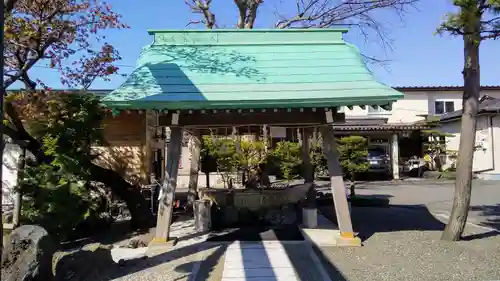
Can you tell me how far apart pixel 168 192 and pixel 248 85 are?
260 centimetres

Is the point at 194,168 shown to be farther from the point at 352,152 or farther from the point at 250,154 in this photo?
the point at 352,152

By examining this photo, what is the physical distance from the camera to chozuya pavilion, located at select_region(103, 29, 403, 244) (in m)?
7.04

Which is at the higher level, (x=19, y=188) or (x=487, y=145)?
(x=487, y=145)

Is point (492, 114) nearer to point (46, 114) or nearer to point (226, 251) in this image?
point (226, 251)

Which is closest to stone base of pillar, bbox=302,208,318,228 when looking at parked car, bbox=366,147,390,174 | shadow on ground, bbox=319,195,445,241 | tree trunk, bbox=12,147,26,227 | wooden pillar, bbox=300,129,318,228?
wooden pillar, bbox=300,129,318,228

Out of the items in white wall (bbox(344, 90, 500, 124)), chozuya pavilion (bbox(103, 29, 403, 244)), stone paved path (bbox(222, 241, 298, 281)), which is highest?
white wall (bbox(344, 90, 500, 124))

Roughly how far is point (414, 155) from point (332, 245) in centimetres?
2084

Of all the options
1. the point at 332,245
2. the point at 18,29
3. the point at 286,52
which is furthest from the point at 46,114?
the point at 332,245

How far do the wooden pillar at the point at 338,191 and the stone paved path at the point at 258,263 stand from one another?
128cm

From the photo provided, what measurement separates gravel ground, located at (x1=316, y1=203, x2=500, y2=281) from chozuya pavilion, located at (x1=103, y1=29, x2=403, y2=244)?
76 cm

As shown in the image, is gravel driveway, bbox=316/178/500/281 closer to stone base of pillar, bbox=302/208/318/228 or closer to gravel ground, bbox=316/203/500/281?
gravel ground, bbox=316/203/500/281

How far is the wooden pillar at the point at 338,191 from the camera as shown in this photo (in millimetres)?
7793

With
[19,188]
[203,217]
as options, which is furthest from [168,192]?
[19,188]

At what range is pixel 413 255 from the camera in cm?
695
